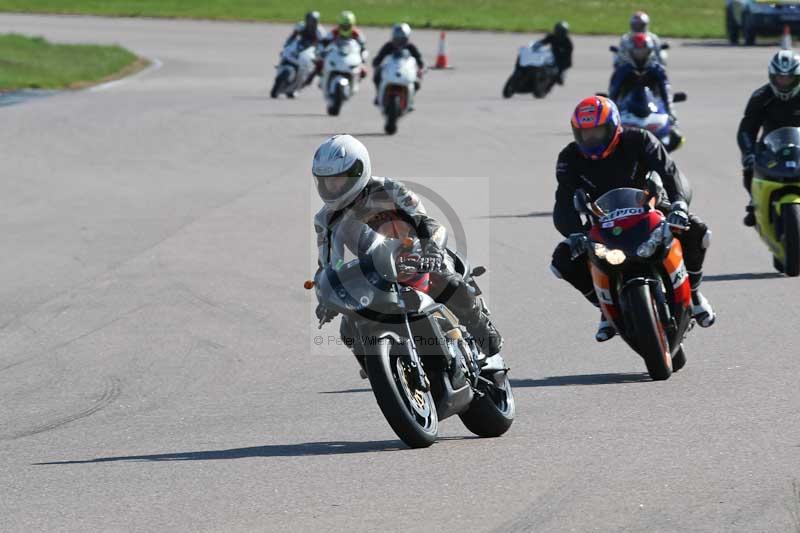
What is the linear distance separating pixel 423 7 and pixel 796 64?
37.7 meters

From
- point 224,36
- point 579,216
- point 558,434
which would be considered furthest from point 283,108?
point 558,434

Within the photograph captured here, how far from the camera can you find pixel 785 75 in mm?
13016

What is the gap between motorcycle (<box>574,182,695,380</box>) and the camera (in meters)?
9.20

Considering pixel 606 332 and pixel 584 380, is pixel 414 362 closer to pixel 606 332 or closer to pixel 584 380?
pixel 584 380

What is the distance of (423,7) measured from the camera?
50.2 metres

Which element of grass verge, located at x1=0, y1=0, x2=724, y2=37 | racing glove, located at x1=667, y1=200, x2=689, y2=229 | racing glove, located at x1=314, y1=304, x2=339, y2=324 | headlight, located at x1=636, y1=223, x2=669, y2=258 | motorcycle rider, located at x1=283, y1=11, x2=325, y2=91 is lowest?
grass verge, located at x1=0, y1=0, x2=724, y2=37

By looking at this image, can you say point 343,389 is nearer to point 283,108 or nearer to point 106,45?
Result: point 283,108

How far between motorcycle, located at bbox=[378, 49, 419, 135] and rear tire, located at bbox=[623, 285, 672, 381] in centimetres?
1540

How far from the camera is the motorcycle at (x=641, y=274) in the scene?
920cm

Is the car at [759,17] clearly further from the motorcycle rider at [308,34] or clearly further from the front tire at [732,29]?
the motorcycle rider at [308,34]

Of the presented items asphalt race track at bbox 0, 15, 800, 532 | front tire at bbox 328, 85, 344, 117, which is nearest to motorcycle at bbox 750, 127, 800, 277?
asphalt race track at bbox 0, 15, 800, 532

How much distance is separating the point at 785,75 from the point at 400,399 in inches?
271

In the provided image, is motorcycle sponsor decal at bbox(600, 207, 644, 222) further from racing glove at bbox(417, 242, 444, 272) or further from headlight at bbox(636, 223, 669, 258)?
racing glove at bbox(417, 242, 444, 272)

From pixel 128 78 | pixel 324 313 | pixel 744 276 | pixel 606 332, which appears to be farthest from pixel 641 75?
pixel 128 78
